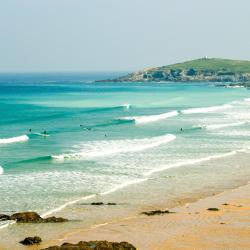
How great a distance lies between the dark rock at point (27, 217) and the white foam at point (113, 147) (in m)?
16.2

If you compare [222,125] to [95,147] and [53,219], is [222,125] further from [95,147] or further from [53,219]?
[53,219]

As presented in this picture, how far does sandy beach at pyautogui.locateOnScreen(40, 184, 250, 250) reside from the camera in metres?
Answer: 23.1

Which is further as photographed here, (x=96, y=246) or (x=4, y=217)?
(x=4, y=217)

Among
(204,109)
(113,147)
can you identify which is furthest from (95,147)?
(204,109)

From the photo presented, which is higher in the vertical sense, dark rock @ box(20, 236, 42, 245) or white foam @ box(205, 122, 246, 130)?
dark rock @ box(20, 236, 42, 245)

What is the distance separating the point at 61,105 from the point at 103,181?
206 feet

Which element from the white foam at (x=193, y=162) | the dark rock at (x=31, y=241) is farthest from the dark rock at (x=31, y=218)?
the white foam at (x=193, y=162)

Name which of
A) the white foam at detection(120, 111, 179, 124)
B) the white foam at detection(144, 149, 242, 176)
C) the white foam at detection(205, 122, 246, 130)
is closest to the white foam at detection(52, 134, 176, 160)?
the white foam at detection(144, 149, 242, 176)

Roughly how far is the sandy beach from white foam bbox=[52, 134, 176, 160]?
1577 centimetres

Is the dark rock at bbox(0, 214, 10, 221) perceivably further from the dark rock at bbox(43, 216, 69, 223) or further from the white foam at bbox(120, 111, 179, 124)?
the white foam at bbox(120, 111, 179, 124)

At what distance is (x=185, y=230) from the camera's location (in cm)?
2509

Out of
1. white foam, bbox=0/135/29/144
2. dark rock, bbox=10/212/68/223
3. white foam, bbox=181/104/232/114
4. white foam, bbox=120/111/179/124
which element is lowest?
white foam, bbox=181/104/232/114

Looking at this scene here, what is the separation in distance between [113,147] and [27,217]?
22968 millimetres

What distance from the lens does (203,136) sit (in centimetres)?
5544
